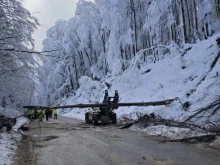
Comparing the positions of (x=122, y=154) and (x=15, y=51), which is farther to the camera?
(x=15, y=51)

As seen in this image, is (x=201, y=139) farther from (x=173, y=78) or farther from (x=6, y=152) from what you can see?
(x=173, y=78)

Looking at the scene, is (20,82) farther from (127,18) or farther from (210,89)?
(127,18)

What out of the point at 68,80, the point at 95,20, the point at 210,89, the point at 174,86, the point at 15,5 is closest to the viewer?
the point at 15,5

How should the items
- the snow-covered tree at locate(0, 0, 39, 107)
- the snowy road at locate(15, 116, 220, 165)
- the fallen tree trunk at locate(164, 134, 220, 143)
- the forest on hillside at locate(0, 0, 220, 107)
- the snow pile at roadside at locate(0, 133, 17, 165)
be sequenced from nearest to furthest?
1. the snowy road at locate(15, 116, 220, 165)
2. the snow pile at roadside at locate(0, 133, 17, 165)
3. the snow-covered tree at locate(0, 0, 39, 107)
4. the fallen tree trunk at locate(164, 134, 220, 143)
5. the forest on hillside at locate(0, 0, 220, 107)

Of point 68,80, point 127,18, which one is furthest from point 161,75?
point 68,80

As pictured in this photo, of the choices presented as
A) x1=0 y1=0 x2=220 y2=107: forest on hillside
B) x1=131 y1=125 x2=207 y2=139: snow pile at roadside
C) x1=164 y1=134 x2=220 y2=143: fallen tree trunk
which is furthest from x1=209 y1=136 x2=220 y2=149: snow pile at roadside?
x1=0 y1=0 x2=220 y2=107: forest on hillside

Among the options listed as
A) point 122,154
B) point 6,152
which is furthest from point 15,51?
point 122,154

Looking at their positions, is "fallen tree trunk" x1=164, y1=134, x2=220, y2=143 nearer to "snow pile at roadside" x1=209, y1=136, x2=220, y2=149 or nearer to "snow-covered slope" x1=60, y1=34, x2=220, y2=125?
"snow pile at roadside" x1=209, y1=136, x2=220, y2=149

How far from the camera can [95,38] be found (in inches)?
1988

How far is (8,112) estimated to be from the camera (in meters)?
20.7

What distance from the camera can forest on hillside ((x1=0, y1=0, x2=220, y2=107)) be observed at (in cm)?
1241

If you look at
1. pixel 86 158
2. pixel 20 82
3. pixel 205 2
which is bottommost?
pixel 86 158

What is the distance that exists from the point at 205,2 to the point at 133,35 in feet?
31.0

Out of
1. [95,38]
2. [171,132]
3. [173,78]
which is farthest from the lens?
[95,38]
